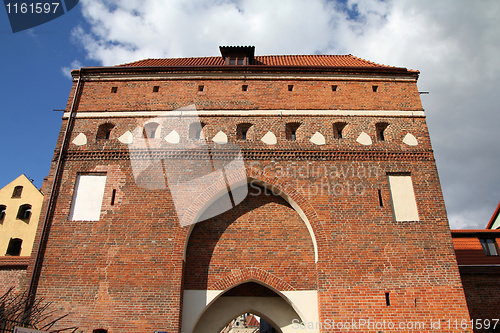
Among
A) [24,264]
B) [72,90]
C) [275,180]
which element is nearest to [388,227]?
[275,180]

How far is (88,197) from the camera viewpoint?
1049 cm

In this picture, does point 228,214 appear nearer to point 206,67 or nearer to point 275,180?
point 275,180

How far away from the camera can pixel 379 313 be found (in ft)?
29.7

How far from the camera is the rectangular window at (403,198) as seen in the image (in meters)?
10.2

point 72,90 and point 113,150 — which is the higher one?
point 72,90

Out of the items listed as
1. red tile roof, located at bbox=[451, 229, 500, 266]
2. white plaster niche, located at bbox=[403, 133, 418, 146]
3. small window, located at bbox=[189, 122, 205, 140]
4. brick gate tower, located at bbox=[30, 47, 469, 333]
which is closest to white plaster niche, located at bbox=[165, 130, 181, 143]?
brick gate tower, located at bbox=[30, 47, 469, 333]

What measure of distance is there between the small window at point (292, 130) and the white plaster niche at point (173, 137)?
3.35 metres

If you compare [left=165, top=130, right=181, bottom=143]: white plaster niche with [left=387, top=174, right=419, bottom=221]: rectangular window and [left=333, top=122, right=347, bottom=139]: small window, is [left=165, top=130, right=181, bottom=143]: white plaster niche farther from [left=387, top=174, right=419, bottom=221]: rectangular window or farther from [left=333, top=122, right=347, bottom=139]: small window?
[left=387, top=174, right=419, bottom=221]: rectangular window

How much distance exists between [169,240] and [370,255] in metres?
5.33

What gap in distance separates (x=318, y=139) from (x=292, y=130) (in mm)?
899

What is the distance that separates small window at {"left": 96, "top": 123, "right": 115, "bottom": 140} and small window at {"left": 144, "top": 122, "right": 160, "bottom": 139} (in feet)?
3.65

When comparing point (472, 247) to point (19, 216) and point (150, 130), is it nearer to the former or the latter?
point (150, 130)

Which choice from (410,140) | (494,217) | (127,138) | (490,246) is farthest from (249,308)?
(494,217)

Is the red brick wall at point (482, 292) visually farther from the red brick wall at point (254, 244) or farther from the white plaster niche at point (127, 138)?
the white plaster niche at point (127, 138)
